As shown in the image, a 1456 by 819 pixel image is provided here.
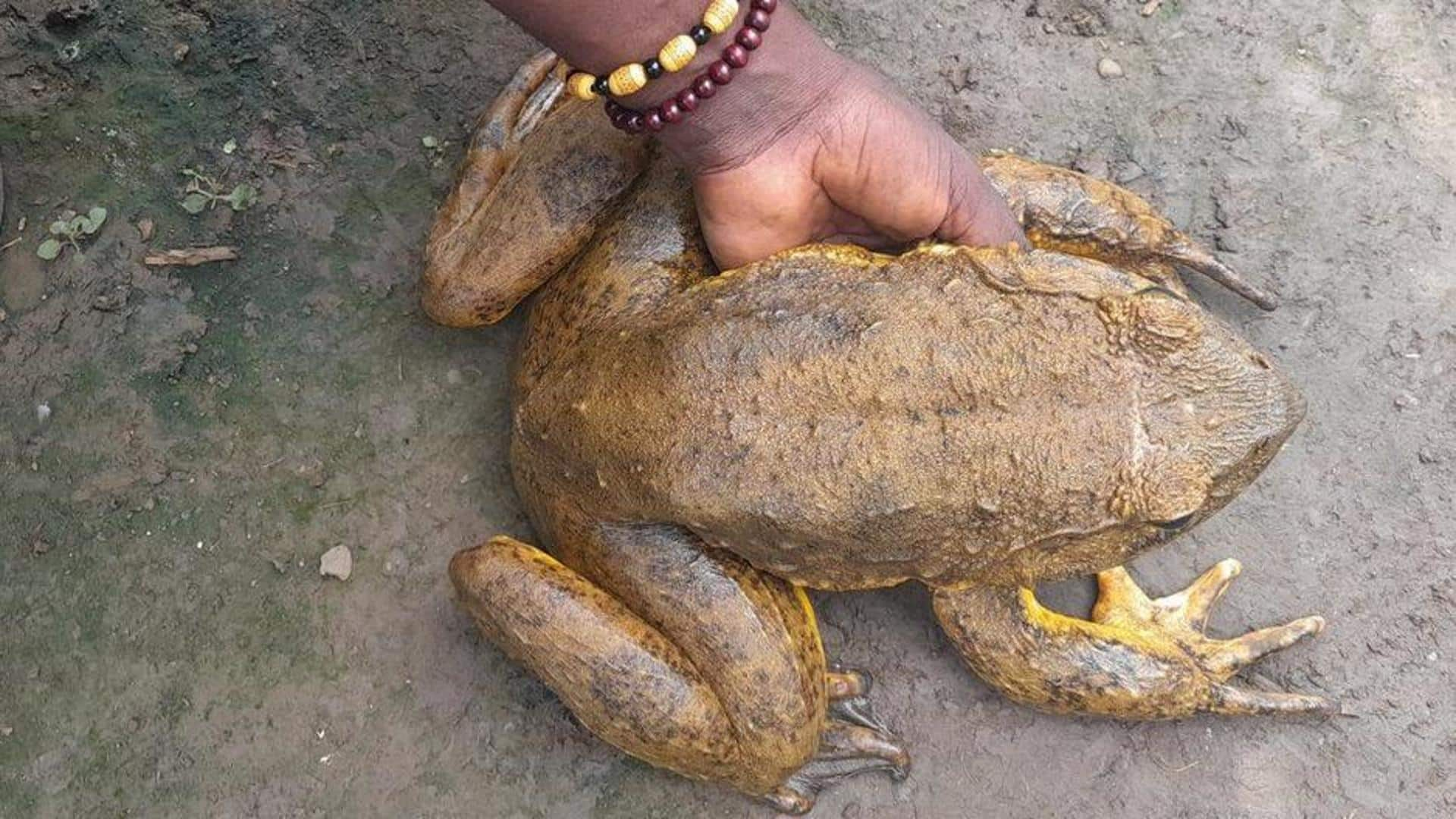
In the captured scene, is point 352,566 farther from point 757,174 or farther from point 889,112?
point 889,112

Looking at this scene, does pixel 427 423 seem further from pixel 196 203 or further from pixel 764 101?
pixel 764 101

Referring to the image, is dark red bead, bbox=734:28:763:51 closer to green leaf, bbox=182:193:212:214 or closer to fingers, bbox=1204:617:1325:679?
green leaf, bbox=182:193:212:214

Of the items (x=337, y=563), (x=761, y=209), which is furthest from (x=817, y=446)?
(x=337, y=563)

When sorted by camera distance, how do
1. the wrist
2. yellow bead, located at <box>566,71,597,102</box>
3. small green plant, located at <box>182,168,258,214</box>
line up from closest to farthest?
yellow bead, located at <box>566,71,597,102</box>
the wrist
small green plant, located at <box>182,168,258,214</box>

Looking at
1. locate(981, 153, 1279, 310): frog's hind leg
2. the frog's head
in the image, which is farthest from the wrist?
the frog's head

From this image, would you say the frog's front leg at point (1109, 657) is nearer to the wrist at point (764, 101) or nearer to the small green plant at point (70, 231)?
the wrist at point (764, 101)

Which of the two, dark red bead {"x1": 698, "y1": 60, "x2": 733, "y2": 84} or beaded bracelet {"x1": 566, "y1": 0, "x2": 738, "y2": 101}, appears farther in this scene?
dark red bead {"x1": 698, "y1": 60, "x2": 733, "y2": 84}

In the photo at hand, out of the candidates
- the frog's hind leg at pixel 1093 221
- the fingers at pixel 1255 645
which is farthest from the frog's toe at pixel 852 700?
the frog's hind leg at pixel 1093 221
